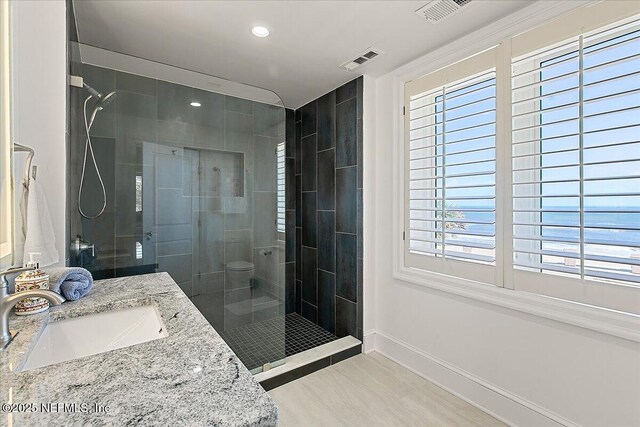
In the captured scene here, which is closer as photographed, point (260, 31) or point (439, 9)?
point (439, 9)

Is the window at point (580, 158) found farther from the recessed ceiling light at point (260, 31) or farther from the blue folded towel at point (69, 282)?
the blue folded towel at point (69, 282)

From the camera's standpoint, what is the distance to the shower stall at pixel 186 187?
191cm

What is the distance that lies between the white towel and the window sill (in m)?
2.14

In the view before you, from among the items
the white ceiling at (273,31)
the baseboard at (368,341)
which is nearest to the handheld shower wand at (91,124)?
the white ceiling at (273,31)

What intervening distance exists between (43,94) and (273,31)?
123 cm

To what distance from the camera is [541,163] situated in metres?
1.63

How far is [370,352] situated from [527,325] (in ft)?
4.24

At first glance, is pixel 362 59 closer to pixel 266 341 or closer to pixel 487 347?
pixel 487 347

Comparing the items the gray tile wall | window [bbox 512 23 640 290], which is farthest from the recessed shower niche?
window [bbox 512 23 640 290]

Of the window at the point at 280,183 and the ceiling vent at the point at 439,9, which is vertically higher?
the ceiling vent at the point at 439,9

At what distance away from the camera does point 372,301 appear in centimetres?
261

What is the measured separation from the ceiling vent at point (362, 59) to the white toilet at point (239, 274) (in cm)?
179

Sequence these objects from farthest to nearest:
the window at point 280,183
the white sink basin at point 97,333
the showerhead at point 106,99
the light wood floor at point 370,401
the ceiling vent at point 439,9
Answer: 1. the window at point 280,183
2. the showerhead at point 106,99
3. the light wood floor at point 370,401
4. the ceiling vent at point 439,9
5. the white sink basin at point 97,333

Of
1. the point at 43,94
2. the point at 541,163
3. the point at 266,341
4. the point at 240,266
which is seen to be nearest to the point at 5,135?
the point at 43,94
